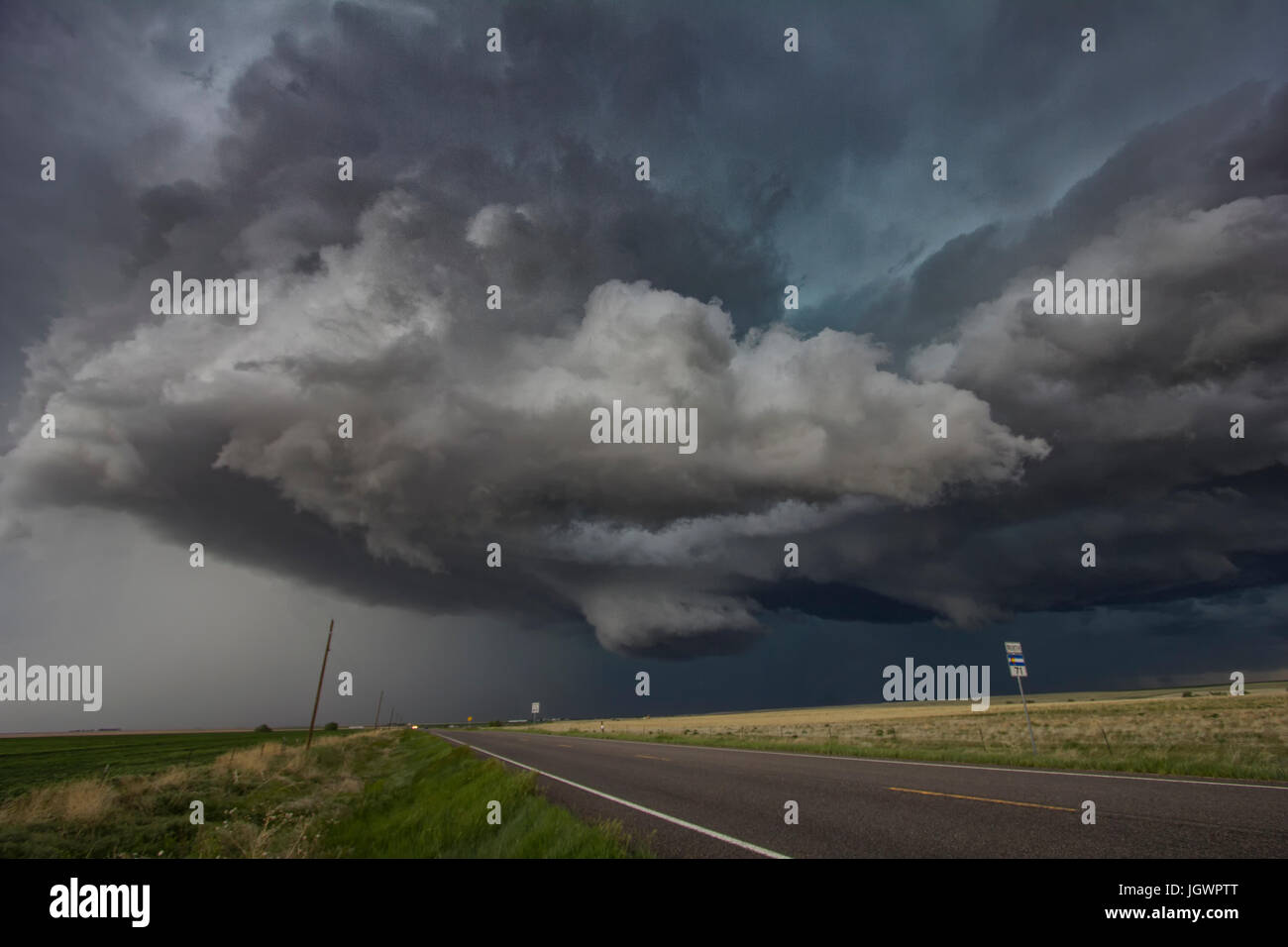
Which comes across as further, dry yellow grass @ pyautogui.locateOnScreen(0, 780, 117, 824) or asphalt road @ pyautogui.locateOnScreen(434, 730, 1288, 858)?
dry yellow grass @ pyautogui.locateOnScreen(0, 780, 117, 824)

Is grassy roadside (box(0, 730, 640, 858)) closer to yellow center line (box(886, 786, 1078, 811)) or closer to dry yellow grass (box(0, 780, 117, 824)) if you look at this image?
dry yellow grass (box(0, 780, 117, 824))

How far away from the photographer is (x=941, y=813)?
885 centimetres

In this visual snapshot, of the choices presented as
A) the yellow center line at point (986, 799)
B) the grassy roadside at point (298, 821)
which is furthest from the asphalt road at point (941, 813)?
the grassy roadside at point (298, 821)

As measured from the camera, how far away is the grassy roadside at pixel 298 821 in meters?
8.41

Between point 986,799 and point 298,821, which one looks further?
point 298,821

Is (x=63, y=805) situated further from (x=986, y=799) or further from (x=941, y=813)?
(x=986, y=799)

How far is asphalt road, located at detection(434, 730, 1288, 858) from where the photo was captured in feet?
22.2

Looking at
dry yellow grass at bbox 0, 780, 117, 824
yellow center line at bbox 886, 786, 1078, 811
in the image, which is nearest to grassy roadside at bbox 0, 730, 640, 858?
dry yellow grass at bbox 0, 780, 117, 824

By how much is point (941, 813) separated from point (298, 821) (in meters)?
12.7

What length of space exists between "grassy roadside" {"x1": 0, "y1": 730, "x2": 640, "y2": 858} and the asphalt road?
121 centimetres

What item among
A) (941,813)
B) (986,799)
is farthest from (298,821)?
(986,799)
